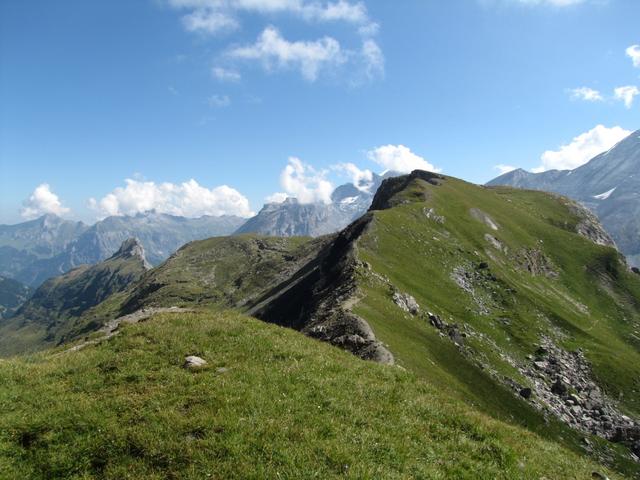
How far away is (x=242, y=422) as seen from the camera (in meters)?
14.4

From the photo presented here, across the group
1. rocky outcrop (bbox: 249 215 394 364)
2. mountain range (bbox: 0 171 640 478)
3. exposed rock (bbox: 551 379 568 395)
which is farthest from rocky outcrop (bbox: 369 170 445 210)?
exposed rock (bbox: 551 379 568 395)

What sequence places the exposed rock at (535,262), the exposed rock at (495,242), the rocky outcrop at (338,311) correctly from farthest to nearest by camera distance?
the exposed rock at (535,262) → the exposed rock at (495,242) → the rocky outcrop at (338,311)

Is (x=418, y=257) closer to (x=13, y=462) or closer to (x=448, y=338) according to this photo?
(x=448, y=338)

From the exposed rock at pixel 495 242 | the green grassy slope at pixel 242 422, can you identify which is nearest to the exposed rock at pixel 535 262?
the exposed rock at pixel 495 242

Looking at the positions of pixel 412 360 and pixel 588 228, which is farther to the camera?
pixel 588 228

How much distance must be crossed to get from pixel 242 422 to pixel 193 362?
5330 mm

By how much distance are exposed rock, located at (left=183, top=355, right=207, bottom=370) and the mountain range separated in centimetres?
17

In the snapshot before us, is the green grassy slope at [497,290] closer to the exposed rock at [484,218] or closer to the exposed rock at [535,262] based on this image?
the exposed rock at [535,262]

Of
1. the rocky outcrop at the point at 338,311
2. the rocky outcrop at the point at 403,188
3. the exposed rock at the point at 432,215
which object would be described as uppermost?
the rocky outcrop at the point at 403,188

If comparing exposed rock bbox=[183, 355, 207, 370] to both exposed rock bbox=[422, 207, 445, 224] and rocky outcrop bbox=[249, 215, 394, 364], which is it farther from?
exposed rock bbox=[422, 207, 445, 224]

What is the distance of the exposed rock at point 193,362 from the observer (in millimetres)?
18509

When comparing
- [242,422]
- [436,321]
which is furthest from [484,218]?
[242,422]

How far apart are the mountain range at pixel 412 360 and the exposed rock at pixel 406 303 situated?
0.21 m

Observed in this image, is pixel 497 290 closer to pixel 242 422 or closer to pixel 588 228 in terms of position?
pixel 242 422
